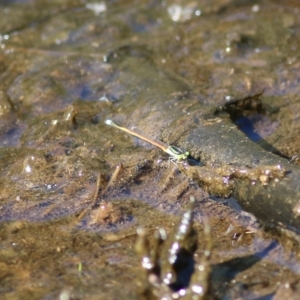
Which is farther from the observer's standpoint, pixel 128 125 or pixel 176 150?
pixel 128 125

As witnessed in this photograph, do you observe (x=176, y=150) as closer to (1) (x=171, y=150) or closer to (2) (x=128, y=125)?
(1) (x=171, y=150)

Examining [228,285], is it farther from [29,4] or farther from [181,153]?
[29,4]

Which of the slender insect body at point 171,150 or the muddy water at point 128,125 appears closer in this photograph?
the muddy water at point 128,125

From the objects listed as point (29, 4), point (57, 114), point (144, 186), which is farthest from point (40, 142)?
point (29, 4)

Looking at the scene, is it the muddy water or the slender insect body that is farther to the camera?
the slender insect body

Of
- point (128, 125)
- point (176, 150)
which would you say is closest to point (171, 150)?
point (176, 150)

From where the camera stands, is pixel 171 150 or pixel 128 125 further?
pixel 128 125

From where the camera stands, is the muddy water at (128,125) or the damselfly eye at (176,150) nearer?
the muddy water at (128,125)

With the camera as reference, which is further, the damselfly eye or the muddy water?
the damselfly eye
